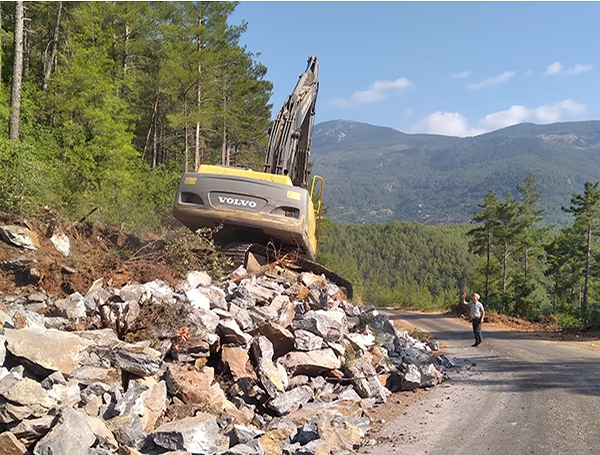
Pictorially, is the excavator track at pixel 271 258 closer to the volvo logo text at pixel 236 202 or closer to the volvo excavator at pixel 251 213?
the volvo excavator at pixel 251 213

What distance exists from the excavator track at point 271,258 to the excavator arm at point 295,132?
1931 millimetres

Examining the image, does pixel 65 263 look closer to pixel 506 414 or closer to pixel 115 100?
pixel 506 414

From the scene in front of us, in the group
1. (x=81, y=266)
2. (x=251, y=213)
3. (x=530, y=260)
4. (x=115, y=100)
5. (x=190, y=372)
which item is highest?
(x=115, y=100)

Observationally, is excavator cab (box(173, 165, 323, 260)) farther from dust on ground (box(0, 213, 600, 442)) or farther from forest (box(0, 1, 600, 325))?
forest (box(0, 1, 600, 325))

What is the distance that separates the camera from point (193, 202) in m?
9.31

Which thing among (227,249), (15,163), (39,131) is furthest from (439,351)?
(39,131)

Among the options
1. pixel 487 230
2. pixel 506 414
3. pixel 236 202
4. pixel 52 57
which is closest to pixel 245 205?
pixel 236 202

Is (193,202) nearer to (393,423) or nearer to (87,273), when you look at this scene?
(87,273)

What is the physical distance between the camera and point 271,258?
987 centimetres

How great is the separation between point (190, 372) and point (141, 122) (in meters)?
34.5

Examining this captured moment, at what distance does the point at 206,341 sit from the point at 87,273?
2344mm

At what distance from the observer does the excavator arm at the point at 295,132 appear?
11.0 meters

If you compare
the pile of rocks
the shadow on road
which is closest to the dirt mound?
the pile of rocks

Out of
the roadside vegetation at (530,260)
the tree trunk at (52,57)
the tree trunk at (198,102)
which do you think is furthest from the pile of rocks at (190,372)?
the tree trunk at (52,57)
